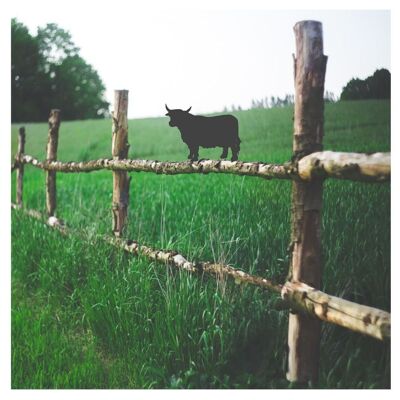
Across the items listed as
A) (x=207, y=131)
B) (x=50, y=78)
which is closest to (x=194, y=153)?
(x=207, y=131)

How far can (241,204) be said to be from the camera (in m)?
3.10

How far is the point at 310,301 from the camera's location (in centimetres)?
259

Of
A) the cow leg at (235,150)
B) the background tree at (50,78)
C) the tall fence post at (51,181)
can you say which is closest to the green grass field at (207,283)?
the cow leg at (235,150)

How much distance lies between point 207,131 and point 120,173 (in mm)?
877

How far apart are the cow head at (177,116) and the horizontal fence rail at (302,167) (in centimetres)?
23

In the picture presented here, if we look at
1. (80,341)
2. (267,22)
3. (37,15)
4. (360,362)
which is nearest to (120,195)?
(80,341)

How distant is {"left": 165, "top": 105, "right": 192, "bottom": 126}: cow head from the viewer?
129 inches

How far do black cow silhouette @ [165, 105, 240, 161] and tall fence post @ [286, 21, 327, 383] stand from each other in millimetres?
520

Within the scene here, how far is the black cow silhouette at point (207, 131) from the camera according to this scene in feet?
10.1

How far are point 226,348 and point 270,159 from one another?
95 centimetres

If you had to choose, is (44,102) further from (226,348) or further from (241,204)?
(226,348)

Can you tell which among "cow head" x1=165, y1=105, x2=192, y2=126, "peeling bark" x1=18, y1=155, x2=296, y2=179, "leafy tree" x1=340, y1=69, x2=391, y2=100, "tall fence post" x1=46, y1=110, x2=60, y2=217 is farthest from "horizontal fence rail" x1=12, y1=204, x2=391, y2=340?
"tall fence post" x1=46, y1=110, x2=60, y2=217

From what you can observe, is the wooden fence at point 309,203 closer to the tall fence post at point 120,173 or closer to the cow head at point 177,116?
the cow head at point 177,116

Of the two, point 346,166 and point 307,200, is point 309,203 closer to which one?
point 307,200
